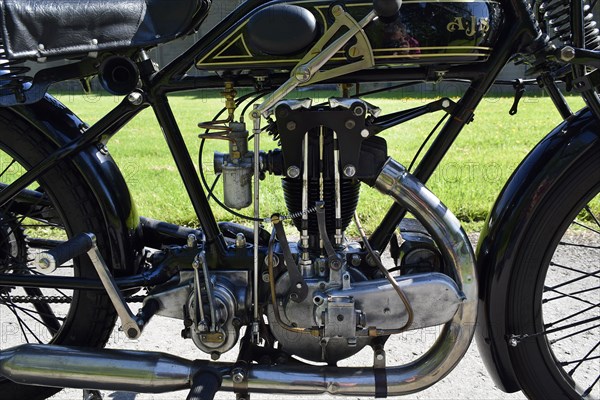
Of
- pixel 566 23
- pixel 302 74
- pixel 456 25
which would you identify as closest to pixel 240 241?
pixel 302 74

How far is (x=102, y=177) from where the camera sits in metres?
1.83

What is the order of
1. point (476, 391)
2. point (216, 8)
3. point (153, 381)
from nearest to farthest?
point (153, 381) < point (476, 391) < point (216, 8)

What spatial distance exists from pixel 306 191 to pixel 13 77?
978mm

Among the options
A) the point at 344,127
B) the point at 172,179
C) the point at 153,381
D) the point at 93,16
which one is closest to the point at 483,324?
the point at 344,127

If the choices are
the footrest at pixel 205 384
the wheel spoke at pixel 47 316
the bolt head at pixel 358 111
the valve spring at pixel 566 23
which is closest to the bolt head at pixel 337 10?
the bolt head at pixel 358 111

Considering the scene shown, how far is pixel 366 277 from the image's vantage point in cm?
177

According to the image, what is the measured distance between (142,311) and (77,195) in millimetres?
433

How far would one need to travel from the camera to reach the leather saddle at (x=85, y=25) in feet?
5.27

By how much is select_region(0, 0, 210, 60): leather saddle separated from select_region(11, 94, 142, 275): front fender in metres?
0.26

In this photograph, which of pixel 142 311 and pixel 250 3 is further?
pixel 142 311

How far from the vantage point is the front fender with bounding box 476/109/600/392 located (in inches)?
65.6

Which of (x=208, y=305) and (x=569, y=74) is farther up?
(x=569, y=74)

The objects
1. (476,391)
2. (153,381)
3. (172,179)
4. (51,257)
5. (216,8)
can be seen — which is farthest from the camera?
(172,179)

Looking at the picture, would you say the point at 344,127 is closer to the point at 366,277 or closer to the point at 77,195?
the point at 366,277
